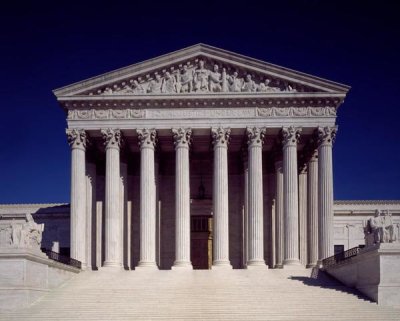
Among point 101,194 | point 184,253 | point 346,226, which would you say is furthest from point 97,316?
point 346,226

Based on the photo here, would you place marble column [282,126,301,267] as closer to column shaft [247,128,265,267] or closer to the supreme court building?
the supreme court building

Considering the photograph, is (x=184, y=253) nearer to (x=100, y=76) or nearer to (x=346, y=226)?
(x=100, y=76)

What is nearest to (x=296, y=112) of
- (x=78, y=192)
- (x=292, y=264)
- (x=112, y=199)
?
(x=292, y=264)

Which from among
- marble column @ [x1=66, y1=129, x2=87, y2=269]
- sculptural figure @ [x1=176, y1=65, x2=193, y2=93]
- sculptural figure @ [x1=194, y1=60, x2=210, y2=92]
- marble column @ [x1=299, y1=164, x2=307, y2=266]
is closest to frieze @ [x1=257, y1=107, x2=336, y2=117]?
sculptural figure @ [x1=194, y1=60, x2=210, y2=92]

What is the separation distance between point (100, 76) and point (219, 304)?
74.6 ft

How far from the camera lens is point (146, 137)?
169ft

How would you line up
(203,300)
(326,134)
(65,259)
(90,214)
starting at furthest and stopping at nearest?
1. (90,214)
2. (326,134)
3. (65,259)
4. (203,300)

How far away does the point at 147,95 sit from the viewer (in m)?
51.2

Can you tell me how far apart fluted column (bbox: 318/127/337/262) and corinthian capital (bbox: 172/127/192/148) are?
1026 cm

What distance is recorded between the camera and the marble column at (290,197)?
5034cm

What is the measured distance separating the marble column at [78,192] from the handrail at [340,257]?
18354 mm

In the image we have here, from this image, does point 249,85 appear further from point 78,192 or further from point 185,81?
point 78,192

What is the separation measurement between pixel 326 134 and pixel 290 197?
5642 millimetres

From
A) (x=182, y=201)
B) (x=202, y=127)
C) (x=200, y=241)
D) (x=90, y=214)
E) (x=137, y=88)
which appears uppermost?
(x=137, y=88)
